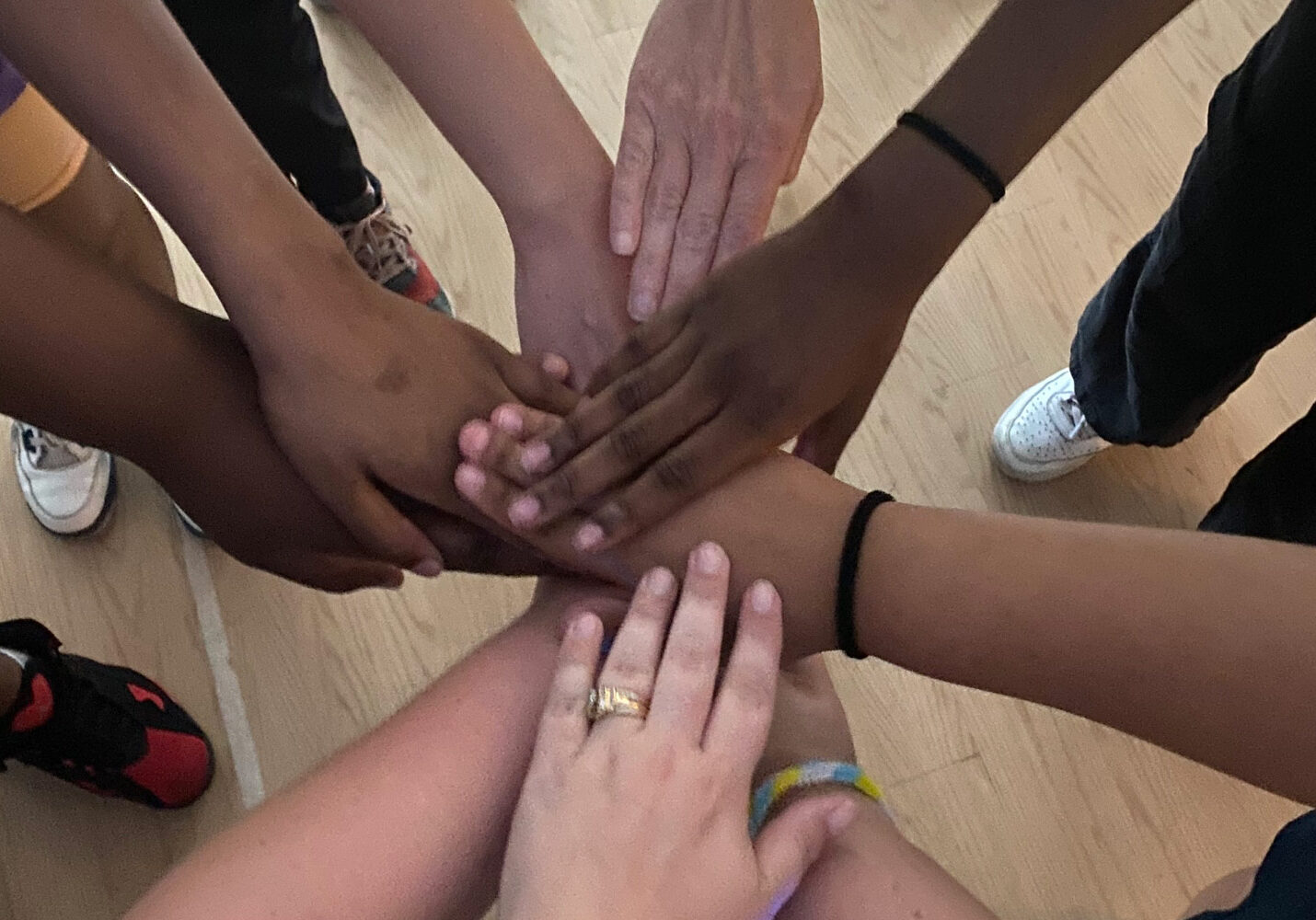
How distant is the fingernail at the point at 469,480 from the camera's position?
2.55ft

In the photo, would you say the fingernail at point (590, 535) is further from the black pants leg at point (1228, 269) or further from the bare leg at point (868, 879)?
the black pants leg at point (1228, 269)

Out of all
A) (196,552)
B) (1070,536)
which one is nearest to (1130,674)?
(1070,536)

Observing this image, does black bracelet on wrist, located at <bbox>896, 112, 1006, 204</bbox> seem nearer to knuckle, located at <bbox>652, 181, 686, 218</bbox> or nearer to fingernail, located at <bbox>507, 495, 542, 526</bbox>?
knuckle, located at <bbox>652, 181, 686, 218</bbox>

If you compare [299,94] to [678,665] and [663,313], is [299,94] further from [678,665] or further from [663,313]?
[678,665]

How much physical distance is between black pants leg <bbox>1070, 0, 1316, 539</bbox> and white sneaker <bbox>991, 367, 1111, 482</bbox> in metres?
0.11

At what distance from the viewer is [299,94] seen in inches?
42.2

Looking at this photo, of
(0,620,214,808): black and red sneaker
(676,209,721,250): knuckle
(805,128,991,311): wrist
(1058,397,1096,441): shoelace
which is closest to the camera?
(805,128,991,311): wrist

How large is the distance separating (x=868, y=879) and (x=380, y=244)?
91 cm

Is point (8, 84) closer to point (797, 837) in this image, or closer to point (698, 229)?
point (698, 229)

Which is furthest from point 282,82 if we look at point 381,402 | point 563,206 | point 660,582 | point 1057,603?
point 1057,603

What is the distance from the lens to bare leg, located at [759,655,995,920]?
0.68m

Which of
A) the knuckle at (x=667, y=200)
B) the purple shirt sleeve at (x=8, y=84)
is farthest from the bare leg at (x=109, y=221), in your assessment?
the knuckle at (x=667, y=200)

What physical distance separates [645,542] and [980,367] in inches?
29.1

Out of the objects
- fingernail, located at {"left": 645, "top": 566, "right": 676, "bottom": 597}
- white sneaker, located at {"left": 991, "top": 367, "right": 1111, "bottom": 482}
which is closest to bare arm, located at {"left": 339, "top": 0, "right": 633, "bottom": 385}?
fingernail, located at {"left": 645, "top": 566, "right": 676, "bottom": 597}
